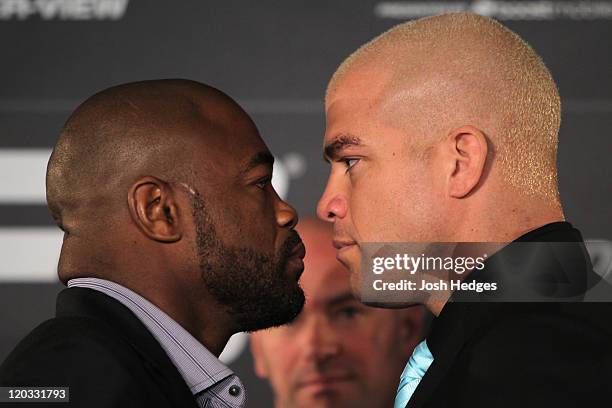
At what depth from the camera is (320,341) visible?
219 centimetres

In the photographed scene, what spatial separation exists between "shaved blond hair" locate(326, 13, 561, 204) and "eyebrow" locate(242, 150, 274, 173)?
214 millimetres

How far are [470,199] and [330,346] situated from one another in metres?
0.84

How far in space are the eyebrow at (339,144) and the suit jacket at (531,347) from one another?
301 millimetres

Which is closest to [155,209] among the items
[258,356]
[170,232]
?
[170,232]

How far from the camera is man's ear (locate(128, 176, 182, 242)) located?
142cm

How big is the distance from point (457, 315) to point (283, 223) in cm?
37

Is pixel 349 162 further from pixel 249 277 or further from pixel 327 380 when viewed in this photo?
pixel 327 380

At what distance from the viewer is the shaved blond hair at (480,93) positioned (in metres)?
1.43

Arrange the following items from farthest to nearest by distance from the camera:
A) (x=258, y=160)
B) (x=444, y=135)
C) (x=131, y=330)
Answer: (x=258, y=160) → (x=444, y=135) → (x=131, y=330)

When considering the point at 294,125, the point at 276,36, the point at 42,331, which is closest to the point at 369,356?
the point at 294,125

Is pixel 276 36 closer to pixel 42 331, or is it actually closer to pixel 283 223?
pixel 283 223

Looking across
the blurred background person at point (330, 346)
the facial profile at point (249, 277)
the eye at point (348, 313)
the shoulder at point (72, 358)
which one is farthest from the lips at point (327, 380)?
the shoulder at point (72, 358)

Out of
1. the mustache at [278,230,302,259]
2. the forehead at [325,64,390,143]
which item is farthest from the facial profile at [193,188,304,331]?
the forehead at [325,64,390,143]

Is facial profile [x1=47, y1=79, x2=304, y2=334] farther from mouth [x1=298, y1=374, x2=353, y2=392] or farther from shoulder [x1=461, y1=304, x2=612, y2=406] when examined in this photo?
mouth [x1=298, y1=374, x2=353, y2=392]
